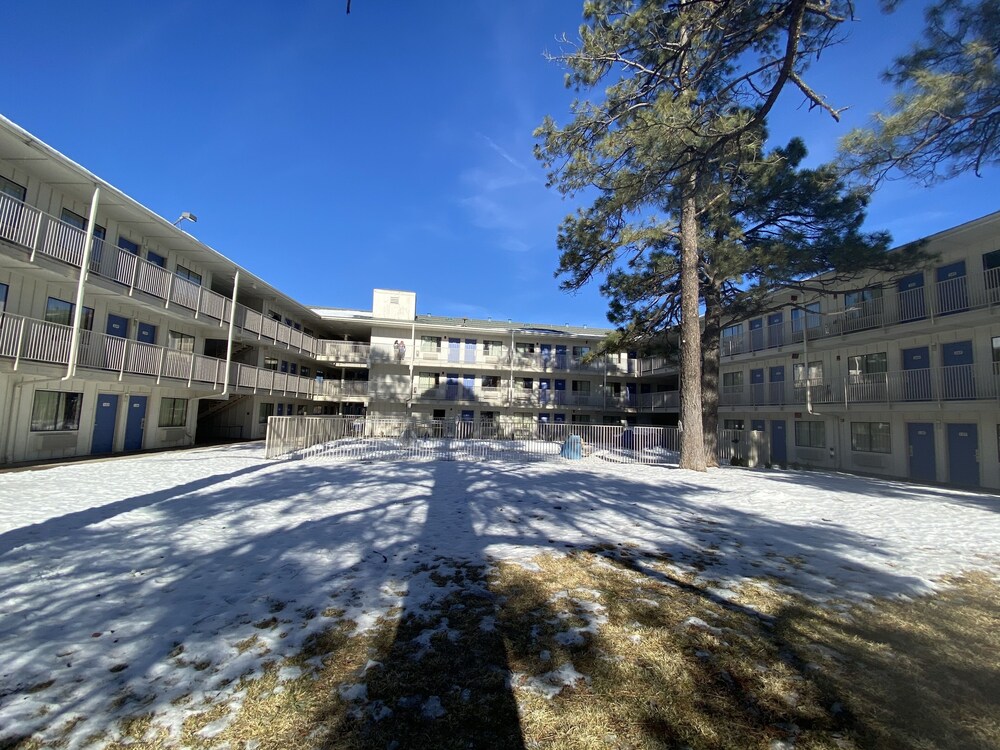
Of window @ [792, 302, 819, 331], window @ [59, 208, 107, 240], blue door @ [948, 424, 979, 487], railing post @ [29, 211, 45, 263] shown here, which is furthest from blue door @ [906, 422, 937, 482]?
window @ [59, 208, 107, 240]

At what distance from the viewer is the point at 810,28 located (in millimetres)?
7367

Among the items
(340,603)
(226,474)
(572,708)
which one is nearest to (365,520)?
(340,603)

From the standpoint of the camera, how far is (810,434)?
21.9 metres

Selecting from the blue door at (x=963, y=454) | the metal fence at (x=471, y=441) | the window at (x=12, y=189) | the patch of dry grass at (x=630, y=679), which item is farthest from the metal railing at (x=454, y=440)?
the patch of dry grass at (x=630, y=679)

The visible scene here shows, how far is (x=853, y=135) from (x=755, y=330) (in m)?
16.3

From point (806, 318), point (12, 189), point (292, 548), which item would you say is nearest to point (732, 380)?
point (806, 318)

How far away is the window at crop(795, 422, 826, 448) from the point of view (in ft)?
69.7

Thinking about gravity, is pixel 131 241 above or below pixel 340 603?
above

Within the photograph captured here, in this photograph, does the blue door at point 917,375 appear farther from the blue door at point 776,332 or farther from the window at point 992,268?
the blue door at point 776,332

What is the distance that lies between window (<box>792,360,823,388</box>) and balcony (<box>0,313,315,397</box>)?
27173 millimetres

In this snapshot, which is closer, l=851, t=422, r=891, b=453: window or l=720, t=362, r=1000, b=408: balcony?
l=720, t=362, r=1000, b=408: balcony

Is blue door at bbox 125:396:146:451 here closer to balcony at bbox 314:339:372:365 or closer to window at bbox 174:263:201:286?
window at bbox 174:263:201:286

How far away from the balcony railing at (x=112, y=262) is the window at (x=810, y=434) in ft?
95.2

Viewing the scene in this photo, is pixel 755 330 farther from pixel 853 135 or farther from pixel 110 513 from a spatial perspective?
pixel 110 513
